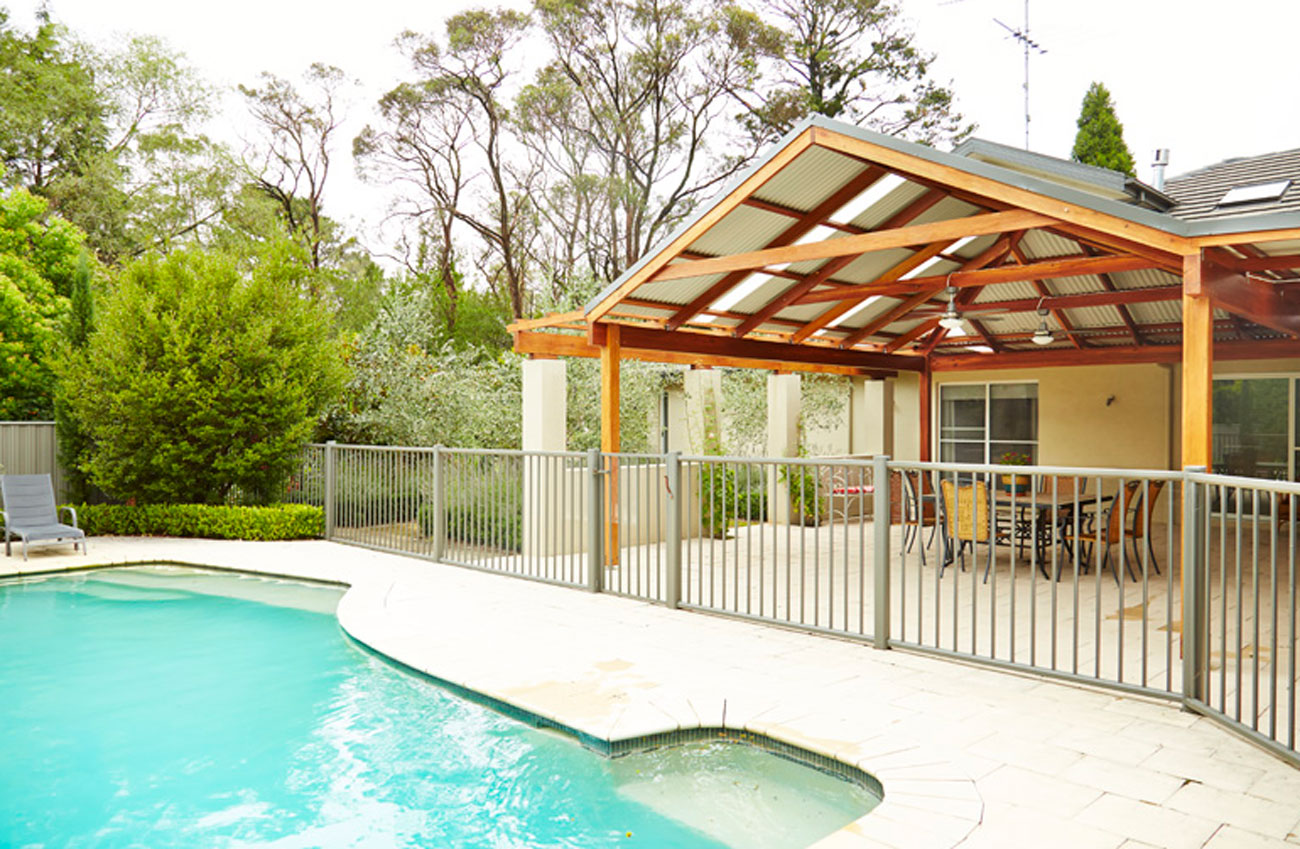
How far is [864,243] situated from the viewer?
6.82 m

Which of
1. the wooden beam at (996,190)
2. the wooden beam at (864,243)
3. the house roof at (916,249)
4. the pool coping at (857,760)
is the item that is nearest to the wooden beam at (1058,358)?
the house roof at (916,249)

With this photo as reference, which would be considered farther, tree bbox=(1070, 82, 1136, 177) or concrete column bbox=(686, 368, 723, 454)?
tree bbox=(1070, 82, 1136, 177)

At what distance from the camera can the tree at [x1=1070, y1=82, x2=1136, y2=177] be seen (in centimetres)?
2162

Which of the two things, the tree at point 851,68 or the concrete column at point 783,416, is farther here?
the tree at point 851,68

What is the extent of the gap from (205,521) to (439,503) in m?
4.05

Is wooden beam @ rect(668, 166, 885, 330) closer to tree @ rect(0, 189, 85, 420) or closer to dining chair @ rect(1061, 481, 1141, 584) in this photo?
dining chair @ rect(1061, 481, 1141, 584)

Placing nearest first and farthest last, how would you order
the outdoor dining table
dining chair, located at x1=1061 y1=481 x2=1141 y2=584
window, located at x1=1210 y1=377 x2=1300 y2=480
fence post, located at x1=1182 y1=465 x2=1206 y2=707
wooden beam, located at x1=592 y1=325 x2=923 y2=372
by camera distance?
fence post, located at x1=1182 y1=465 x2=1206 y2=707, dining chair, located at x1=1061 y1=481 x2=1141 y2=584, the outdoor dining table, wooden beam, located at x1=592 y1=325 x2=923 y2=372, window, located at x1=1210 y1=377 x2=1300 y2=480

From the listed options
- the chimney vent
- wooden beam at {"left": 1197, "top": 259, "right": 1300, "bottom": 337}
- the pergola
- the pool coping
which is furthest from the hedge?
the chimney vent

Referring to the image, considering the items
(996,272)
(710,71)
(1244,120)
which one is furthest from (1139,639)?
(1244,120)

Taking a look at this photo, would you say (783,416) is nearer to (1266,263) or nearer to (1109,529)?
(1109,529)

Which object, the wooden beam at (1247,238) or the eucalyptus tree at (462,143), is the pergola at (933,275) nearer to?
the wooden beam at (1247,238)

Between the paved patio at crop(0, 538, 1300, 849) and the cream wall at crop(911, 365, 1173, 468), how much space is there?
6971 mm

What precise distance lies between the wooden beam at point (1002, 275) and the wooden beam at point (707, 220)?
2.14 metres

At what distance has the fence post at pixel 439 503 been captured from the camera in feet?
29.5
